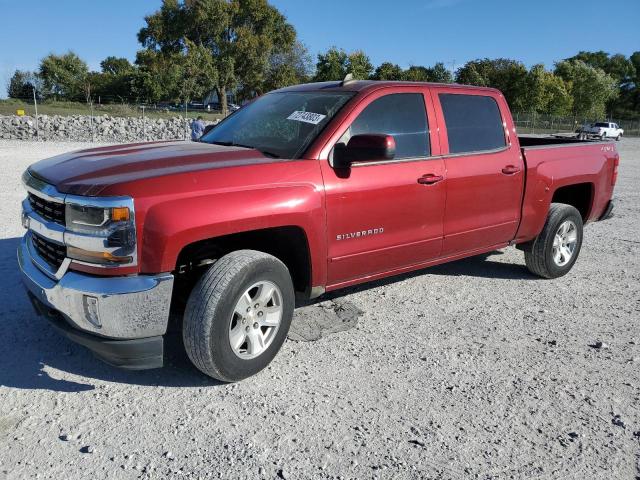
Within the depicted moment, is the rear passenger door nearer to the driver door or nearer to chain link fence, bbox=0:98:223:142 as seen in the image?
the driver door

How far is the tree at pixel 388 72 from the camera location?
191 feet

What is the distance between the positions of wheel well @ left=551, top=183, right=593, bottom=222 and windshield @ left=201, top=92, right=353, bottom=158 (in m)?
3.22

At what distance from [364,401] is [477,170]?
7.71 feet

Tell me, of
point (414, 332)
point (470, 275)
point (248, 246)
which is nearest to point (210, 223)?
point (248, 246)

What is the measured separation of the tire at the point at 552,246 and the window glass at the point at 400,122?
193 cm

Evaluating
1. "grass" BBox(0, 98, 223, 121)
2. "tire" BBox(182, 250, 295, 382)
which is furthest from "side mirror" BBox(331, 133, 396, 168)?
"grass" BBox(0, 98, 223, 121)

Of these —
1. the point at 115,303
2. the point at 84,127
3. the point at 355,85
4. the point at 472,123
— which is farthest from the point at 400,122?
the point at 84,127

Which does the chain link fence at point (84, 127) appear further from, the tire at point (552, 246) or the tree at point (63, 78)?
the tree at point (63, 78)

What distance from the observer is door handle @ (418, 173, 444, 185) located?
427 centimetres

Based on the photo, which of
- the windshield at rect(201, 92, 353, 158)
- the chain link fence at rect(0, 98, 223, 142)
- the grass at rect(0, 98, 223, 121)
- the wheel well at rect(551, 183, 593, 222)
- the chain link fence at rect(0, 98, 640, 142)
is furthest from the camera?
the grass at rect(0, 98, 223, 121)

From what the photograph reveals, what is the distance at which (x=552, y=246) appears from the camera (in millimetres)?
5691

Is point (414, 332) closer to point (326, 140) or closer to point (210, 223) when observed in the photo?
point (326, 140)

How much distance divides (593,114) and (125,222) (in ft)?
248

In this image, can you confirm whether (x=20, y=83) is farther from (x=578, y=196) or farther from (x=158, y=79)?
(x=578, y=196)
